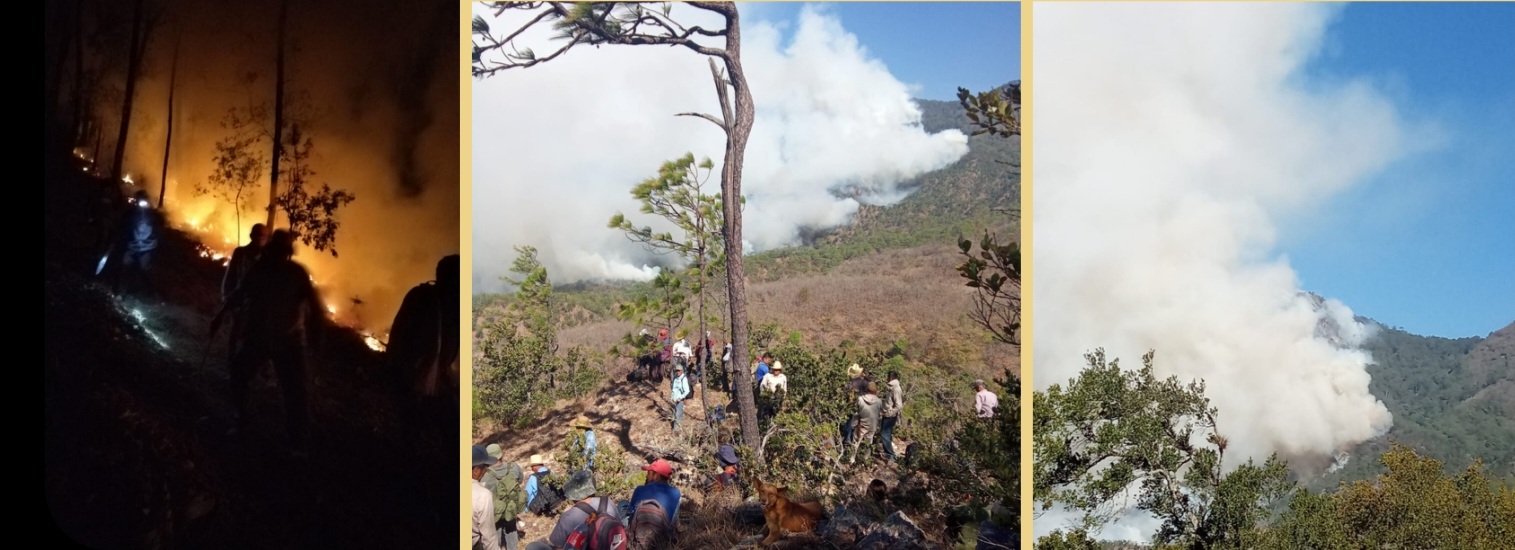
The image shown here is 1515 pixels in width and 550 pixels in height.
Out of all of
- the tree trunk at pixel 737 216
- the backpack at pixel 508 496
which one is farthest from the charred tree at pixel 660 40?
the backpack at pixel 508 496

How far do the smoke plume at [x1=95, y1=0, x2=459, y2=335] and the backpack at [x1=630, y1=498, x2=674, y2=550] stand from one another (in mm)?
1708

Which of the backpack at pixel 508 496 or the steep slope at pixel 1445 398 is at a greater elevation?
the steep slope at pixel 1445 398

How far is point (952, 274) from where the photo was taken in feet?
14.9

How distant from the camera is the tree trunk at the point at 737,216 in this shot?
462 cm

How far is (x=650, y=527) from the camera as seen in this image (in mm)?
4547

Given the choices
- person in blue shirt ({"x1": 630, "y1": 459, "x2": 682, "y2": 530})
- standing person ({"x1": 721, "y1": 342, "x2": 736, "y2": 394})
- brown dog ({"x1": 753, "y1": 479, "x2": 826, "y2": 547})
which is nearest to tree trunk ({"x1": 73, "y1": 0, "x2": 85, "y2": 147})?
person in blue shirt ({"x1": 630, "y1": 459, "x2": 682, "y2": 530})

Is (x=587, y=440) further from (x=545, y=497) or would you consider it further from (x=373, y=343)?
(x=373, y=343)

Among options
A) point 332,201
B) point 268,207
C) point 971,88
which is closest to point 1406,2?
point 971,88

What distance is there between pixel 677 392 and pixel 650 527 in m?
0.76

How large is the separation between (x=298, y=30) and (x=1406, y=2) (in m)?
5.92

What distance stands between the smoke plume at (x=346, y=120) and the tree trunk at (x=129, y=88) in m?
0.05

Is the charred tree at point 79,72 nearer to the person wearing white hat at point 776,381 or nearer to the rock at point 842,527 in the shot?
the person wearing white hat at point 776,381

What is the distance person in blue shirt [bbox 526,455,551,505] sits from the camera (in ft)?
15.4

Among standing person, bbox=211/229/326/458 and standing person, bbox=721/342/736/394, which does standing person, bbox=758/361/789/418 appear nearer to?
standing person, bbox=721/342/736/394
